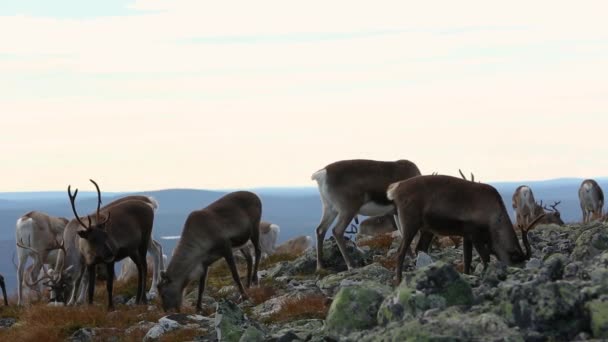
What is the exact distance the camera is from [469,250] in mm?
14445

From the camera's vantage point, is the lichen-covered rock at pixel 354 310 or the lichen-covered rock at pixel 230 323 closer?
the lichen-covered rock at pixel 354 310

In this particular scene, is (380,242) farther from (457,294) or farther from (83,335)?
(457,294)

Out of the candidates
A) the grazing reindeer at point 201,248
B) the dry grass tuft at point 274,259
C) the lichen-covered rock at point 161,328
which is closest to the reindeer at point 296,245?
the dry grass tuft at point 274,259

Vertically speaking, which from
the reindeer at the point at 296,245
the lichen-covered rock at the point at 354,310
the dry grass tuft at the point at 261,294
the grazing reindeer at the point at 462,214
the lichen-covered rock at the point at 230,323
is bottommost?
the reindeer at the point at 296,245

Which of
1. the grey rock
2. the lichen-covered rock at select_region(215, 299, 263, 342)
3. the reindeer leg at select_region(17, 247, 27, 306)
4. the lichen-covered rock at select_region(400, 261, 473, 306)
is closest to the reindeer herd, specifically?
the grey rock

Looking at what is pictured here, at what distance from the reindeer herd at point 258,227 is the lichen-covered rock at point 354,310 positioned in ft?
10.9

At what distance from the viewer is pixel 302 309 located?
13570 millimetres

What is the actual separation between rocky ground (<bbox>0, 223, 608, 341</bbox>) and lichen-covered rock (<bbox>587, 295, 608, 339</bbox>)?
1 cm

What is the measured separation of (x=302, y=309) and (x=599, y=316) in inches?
221

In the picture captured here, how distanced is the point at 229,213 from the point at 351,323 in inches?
286

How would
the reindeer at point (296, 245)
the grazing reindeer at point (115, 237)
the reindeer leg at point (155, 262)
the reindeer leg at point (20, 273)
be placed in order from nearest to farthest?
the grazing reindeer at point (115, 237)
the reindeer leg at point (155, 262)
the reindeer leg at point (20, 273)
the reindeer at point (296, 245)

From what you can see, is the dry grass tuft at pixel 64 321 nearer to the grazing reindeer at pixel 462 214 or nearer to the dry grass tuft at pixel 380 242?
the grazing reindeer at pixel 462 214

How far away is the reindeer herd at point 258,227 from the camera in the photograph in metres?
13.9

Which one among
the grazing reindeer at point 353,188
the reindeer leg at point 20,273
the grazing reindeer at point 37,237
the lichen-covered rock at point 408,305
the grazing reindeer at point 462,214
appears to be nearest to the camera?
the lichen-covered rock at point 408,305
